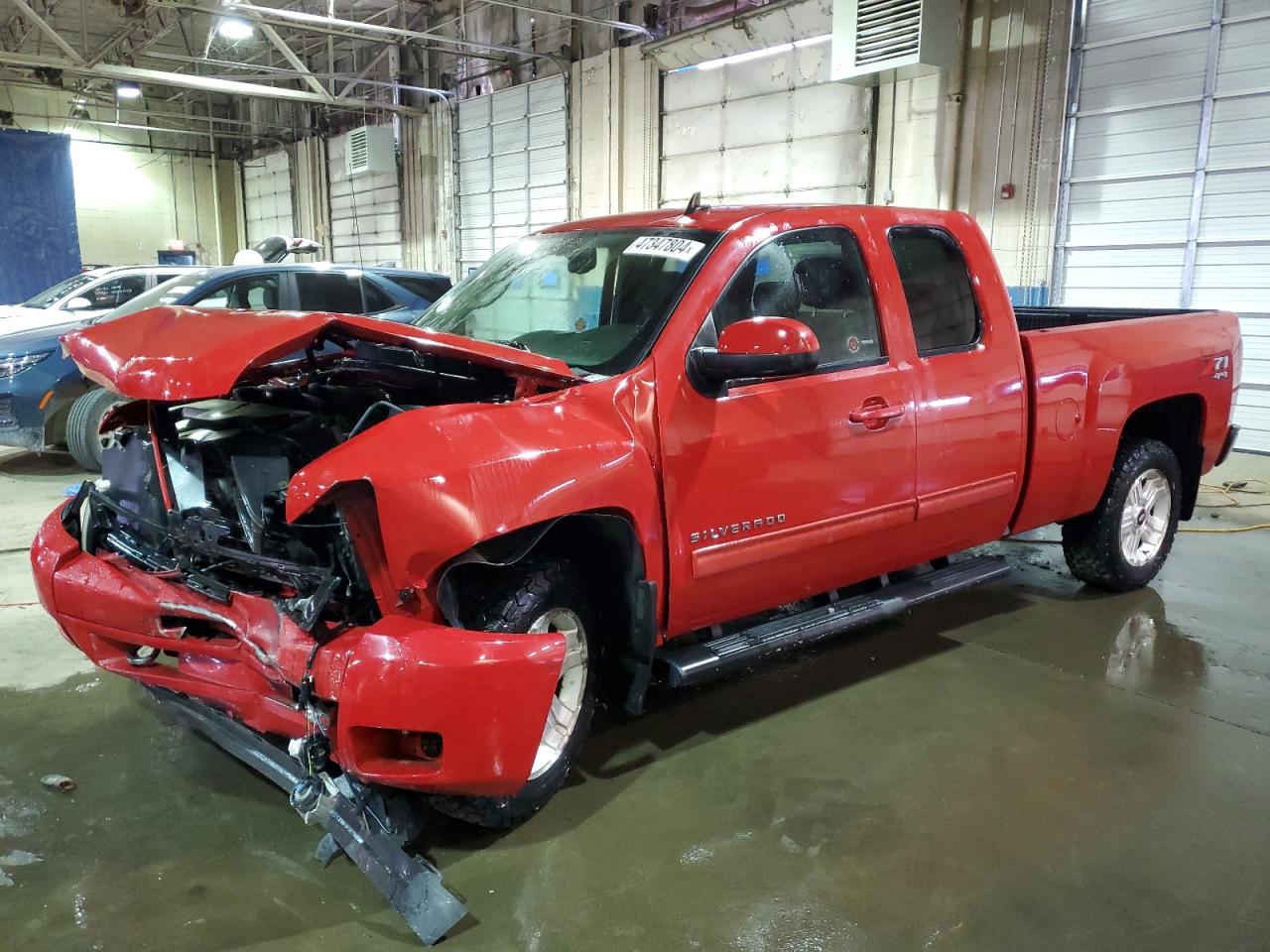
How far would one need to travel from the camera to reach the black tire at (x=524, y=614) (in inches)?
102

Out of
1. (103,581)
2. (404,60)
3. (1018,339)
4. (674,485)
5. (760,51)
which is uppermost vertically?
(404,60)

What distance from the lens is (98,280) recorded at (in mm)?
9414

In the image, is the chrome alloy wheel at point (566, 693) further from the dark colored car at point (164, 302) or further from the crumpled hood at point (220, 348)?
the dark colored car at point (164, 302)

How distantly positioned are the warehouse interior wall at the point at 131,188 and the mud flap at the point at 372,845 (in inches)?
853

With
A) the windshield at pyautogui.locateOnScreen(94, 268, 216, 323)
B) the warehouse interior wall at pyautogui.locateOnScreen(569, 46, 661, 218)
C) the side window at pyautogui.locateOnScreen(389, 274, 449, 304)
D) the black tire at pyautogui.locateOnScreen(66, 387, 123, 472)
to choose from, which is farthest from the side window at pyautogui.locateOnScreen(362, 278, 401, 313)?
the warehouse interior wall at pyautogui.locateOnScreen(569, 46, 661, 218)

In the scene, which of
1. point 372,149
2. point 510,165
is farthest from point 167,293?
point 372,149

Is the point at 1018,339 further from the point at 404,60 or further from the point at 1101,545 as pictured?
the point at 404,60

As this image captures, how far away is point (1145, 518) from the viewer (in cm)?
491

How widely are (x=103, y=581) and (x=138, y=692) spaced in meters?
1.12

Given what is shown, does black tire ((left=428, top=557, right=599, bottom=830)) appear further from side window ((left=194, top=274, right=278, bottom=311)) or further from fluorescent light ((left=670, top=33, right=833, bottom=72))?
fluorescent light ((left=670, top=33, right=833, bottom=72))

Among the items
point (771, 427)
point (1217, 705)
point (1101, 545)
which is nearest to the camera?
point (771, 427)

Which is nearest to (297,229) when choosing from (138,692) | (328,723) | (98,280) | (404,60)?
(404,60)

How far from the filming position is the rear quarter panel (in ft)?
13.2

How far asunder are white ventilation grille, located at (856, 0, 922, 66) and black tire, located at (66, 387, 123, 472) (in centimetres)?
728
